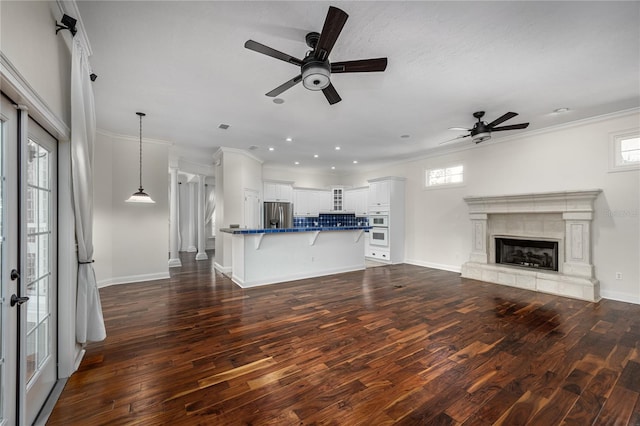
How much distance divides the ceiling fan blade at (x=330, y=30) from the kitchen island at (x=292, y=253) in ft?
11.0

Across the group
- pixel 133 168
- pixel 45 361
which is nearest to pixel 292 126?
pixel 133 168

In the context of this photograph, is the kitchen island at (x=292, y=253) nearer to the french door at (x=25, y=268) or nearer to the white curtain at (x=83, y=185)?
the white curtain at (x=83, y=185)

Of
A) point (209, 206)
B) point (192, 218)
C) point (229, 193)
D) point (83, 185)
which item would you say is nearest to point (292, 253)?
point (229, 193)

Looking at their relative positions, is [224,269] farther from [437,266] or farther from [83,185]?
[437,266]

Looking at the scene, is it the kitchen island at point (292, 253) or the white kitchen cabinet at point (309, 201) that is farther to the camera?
the white kitchen cabinet at point (309, 201)

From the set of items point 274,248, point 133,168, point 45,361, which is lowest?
point 45,361

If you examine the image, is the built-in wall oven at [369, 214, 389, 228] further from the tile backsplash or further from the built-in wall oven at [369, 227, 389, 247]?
the tile backsplash

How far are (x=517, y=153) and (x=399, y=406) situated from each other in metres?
5.54

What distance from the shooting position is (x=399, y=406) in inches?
74.7

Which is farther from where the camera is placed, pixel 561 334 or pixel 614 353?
pixel 561 334

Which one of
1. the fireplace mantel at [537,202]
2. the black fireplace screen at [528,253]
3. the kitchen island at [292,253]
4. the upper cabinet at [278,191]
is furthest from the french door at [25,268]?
the black fireplace screen at [528,253]

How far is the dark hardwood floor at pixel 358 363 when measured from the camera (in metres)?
1.84

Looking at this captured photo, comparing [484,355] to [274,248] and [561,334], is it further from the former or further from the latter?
[274,248]

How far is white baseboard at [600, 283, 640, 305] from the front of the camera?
13.5 ft
